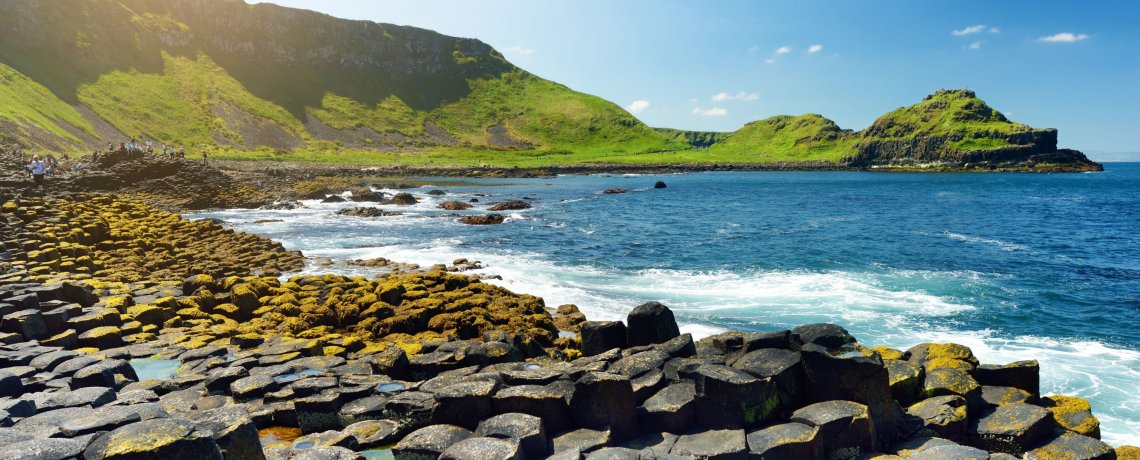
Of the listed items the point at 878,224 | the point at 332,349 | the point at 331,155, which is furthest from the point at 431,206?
the point at 331,155

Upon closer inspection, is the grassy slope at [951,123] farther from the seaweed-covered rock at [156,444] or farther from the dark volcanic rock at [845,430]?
the seaweed-covered rock at [156,444]

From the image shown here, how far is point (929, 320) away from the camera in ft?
62.9

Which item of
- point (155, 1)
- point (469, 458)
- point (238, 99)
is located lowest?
point (469, 458)

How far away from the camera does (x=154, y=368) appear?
12.3 meters

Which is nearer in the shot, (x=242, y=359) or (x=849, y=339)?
(x=849, y=339)

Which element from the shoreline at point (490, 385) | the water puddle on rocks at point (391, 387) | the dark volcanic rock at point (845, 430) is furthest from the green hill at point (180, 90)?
the dark volcanic rock at point (845, 430)

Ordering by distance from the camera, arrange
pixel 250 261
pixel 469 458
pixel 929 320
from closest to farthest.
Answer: pixel 469 458 < pixel 929 320 < pixel 250 261

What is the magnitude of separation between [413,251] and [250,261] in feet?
27.9

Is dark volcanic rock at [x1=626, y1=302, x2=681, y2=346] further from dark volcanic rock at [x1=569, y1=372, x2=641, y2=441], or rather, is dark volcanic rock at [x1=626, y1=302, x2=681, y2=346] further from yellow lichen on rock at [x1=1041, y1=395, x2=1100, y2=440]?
yellow lichen on rock at [x1=1041, y1=395, x2=1100, y2=440]

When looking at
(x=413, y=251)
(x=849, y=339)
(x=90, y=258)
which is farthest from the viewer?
(x=413, y=251)

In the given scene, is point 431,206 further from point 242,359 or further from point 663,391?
point 663,391

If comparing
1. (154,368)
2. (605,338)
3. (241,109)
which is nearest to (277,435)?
(154,368)

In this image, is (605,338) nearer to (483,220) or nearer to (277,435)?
(277,435)

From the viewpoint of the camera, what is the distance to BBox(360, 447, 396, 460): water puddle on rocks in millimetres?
8609
